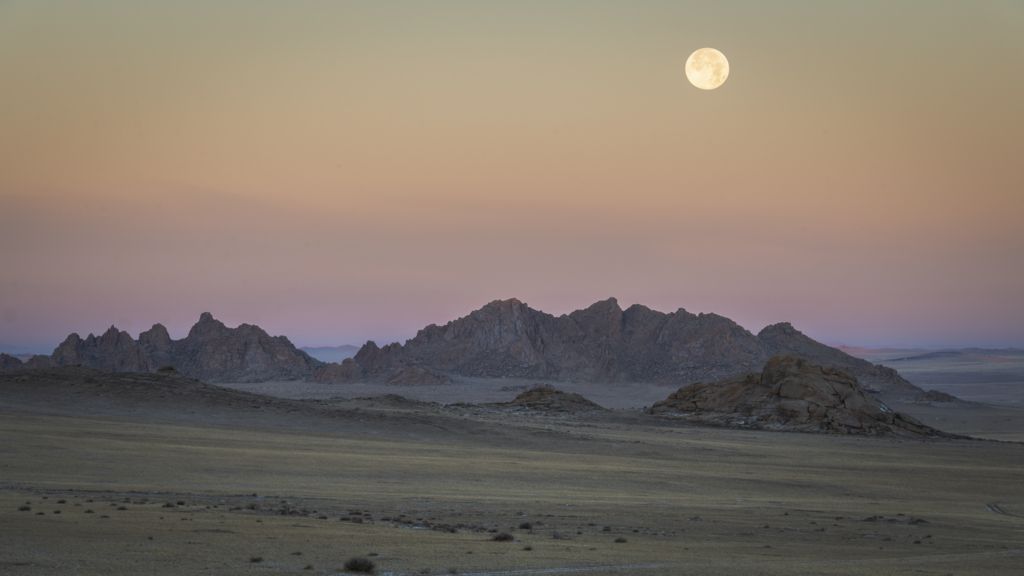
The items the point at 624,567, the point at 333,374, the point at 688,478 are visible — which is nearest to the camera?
the point at 624,567

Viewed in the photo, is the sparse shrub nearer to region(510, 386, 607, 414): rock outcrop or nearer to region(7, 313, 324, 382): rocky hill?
region(510, 386, 607, 414): rock outcrop

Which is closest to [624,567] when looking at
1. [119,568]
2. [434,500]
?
[119,568]

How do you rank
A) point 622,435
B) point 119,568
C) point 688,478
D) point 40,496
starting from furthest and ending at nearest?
point 622,435 < point 688,478 < point 40,496 < point 119,568

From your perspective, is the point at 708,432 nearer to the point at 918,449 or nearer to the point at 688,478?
the point at 918,449

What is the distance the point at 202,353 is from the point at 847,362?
159155 mm

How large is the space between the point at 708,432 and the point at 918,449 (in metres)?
19.6

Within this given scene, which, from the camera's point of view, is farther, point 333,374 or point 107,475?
point 333,374

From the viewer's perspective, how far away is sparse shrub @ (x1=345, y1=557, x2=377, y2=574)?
13.0 m

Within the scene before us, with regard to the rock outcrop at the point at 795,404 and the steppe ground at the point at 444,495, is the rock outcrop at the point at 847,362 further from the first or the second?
the steppe ground at the point at 444,495

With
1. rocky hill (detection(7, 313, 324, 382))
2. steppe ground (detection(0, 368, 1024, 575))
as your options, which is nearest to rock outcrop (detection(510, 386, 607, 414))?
steppe ground (detection(0, 368, 1024, 575))

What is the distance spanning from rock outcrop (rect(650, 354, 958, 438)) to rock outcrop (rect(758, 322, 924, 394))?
41.2 meters

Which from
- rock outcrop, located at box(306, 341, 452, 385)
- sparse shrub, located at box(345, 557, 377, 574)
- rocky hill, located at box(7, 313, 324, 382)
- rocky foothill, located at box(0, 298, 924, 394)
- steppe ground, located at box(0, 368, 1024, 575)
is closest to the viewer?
sparse shrub, located at box(345, 557, 377, 574)

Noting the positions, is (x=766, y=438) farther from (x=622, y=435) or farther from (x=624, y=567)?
(x=624, y=567)

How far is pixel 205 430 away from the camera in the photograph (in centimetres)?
5147
